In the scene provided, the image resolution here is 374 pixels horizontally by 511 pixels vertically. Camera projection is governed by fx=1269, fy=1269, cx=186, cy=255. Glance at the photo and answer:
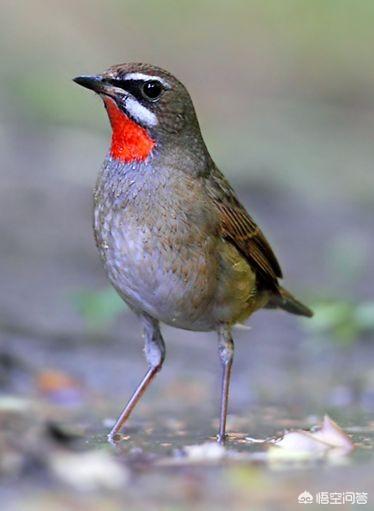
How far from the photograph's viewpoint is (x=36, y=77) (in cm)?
1623

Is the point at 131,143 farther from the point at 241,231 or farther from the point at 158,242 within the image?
the point at 241,231

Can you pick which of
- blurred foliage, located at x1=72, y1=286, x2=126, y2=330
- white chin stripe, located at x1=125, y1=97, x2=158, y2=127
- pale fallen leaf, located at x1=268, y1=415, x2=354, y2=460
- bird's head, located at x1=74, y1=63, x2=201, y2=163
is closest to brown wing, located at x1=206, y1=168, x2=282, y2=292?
bird's head, located at x1=74, y1=63, x2=201, y2=163

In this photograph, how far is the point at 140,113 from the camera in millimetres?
5895

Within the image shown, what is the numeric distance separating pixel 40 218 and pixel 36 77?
4983mm

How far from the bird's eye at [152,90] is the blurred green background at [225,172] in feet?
6.59

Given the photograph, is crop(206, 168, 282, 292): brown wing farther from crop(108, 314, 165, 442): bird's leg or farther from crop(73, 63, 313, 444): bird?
crop(108, 314, 165, 442): bird's leg

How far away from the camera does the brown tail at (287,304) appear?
704cm

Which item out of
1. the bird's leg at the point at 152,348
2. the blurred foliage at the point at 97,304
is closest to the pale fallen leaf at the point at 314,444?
the bird's leg at the point at 152,348

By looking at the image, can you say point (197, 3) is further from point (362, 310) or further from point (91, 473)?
point (91, 473)

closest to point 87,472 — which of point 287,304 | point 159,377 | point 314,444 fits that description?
point 314,444

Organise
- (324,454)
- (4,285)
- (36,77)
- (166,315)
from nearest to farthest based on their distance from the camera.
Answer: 1. (324,454)
2. (166,315)
3. (4,285)
4. (36,77)

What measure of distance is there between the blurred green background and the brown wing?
0.96 m

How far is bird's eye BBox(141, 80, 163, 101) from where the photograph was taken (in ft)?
19.4

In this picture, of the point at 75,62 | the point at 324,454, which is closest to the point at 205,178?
the point at 324,454
